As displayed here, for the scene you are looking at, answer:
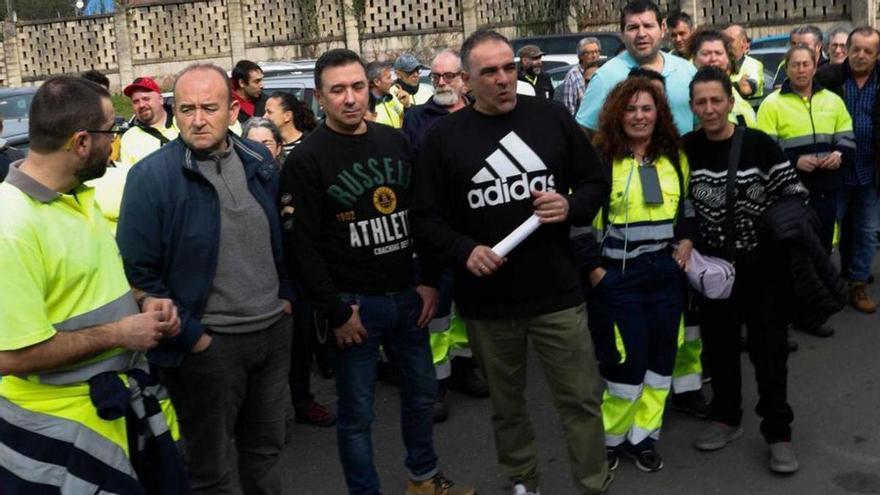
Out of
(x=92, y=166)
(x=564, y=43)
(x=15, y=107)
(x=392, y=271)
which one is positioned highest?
(x=564, y=43)

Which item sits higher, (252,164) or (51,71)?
(51,71)

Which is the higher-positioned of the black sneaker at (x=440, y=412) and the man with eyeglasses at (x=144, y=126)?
the man with eyeglasses at (x=144, y=126)

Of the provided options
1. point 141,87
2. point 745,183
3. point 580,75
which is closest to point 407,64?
point 580,75

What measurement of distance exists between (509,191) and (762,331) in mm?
1626

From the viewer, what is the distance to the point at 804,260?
4941 mm

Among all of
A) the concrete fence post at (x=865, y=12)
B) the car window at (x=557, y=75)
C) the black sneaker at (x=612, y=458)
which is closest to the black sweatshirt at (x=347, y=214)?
the black sneaker at (x=612, y=458)

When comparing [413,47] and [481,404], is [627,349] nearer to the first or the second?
[481,404]

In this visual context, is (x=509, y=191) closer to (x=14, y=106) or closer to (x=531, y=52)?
(x=531, y=52)

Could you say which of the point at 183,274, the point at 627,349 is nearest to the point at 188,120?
the point at 183,274

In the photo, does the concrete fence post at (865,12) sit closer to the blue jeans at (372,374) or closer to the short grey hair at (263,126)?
the short grey hair at (263,126)

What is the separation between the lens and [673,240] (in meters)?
5.08

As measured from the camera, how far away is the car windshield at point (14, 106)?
1438 cm

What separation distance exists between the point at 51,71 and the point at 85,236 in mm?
34680

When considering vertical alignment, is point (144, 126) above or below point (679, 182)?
above
